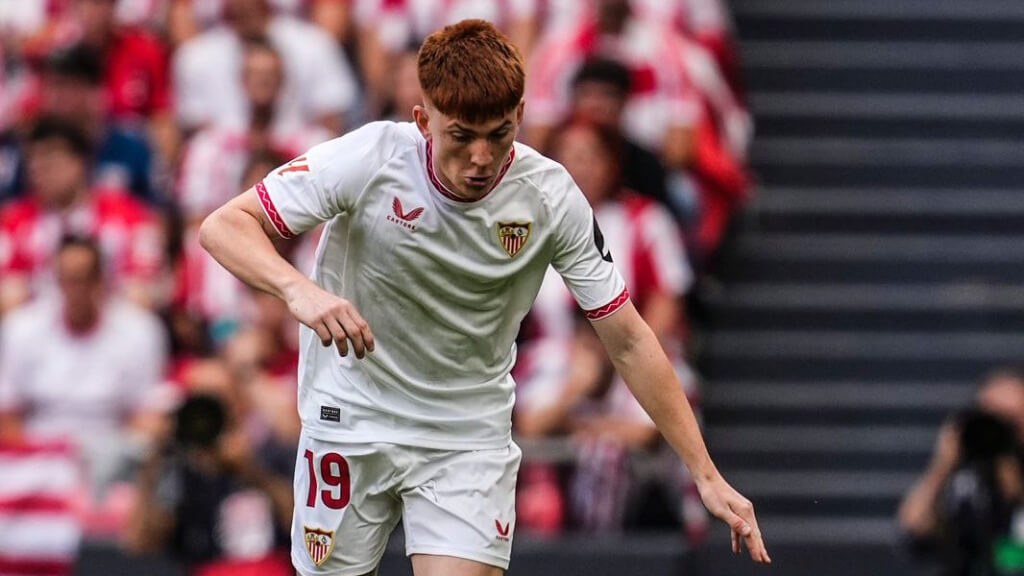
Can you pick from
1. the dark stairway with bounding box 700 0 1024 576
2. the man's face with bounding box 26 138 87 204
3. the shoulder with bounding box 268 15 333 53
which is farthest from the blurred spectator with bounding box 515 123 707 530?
the man's face with bounding box 26 138 87 204

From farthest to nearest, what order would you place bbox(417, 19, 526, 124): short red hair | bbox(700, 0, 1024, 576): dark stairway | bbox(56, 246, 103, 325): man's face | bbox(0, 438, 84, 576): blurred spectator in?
bbox(700, 0, 1024, 576): dark stairway → bbox(56, 246, 103, 325): man's face → bbox(0, 438, 84, 576): blurred spectator → bbox(417, 19, 526, 124): short red hair

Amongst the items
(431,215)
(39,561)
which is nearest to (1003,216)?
(39,561)

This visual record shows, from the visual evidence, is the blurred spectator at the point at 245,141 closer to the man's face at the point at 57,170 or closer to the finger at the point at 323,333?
the man's face at the point at 57,170

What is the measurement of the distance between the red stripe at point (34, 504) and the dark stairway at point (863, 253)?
11.9 ft

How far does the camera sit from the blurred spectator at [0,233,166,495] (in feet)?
28.8

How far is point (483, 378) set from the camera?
5.02 meters

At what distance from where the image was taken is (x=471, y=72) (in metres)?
4.44

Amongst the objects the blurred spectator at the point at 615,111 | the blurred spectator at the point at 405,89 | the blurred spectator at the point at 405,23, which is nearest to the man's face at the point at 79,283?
the blurred spectator at the point at 405,89

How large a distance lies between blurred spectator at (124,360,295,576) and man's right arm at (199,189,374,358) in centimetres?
322

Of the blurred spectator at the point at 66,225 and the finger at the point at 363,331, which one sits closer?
the finger at the point at 363,331

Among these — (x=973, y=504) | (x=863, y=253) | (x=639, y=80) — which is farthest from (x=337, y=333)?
(x=863, y=253)

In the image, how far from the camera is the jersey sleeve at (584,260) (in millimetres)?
4848

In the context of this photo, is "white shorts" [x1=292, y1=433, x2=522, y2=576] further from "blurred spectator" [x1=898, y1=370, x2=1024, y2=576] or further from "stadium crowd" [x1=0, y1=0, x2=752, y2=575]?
"blurred spectator" [x1=898, y1=370, x2=1024, y2=576]

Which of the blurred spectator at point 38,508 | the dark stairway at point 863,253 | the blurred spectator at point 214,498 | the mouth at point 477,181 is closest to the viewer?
the mouth at point 477,181
